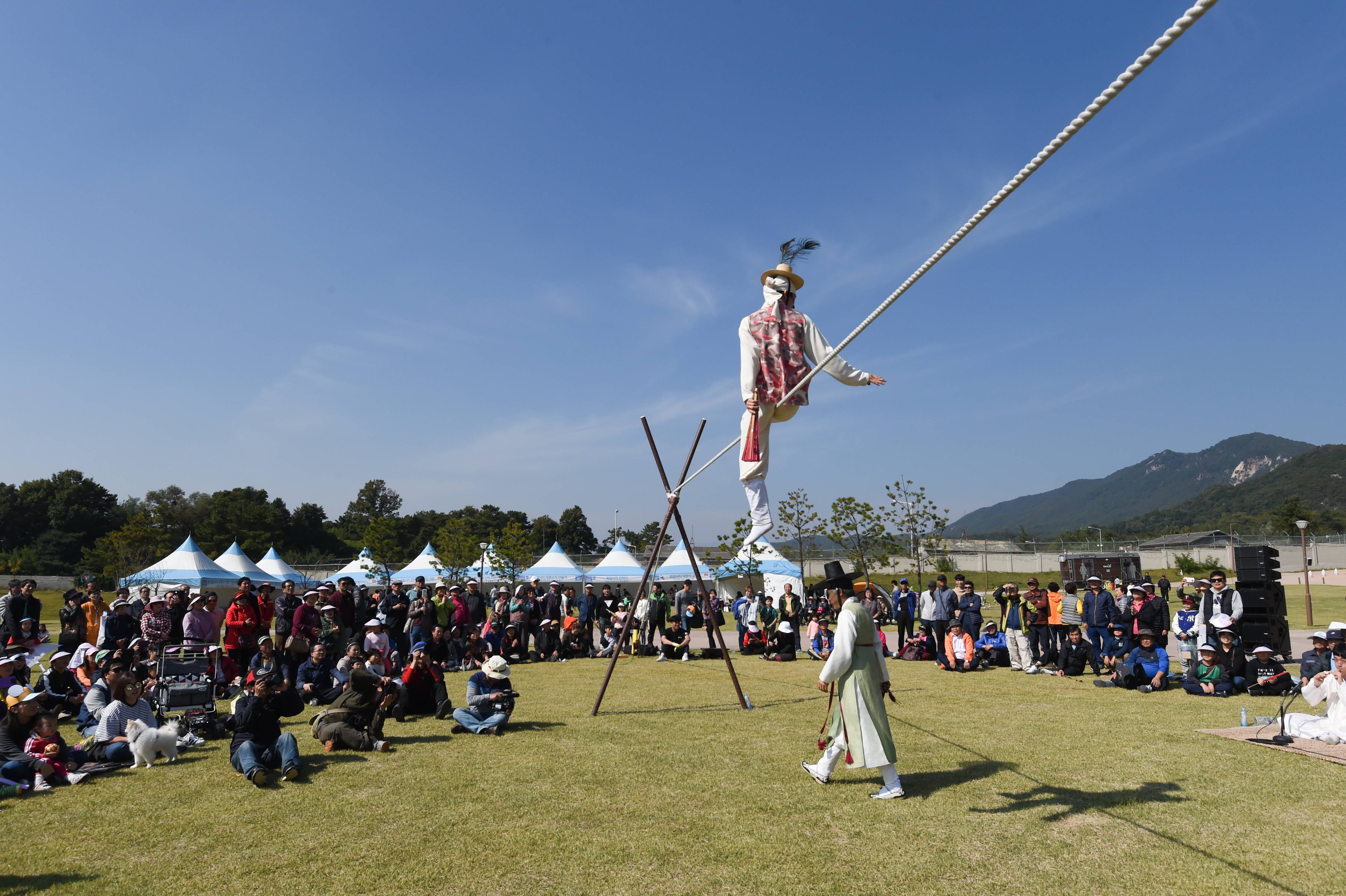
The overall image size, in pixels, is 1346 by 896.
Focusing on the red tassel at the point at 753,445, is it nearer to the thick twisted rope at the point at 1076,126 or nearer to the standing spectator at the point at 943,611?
the thick twisted rope at the point at 1076,126

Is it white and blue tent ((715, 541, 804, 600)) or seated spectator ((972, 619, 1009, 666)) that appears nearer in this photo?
seated spectator ((972, 619, 1009, 666))

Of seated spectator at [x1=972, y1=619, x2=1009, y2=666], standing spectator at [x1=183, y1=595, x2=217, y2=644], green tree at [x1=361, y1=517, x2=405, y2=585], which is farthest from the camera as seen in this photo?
green tree at [x1=361, y1=517, x2=405, y2=585]

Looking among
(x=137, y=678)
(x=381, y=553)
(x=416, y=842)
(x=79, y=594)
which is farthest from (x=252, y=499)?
(x=416, y=842)

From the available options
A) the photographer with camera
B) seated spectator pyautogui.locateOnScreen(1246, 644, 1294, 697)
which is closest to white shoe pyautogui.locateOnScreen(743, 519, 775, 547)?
the photographer with camera

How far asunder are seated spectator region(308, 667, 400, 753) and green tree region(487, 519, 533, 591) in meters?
23.2

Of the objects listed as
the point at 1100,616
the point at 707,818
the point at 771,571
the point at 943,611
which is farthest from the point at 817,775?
the point at 771,571

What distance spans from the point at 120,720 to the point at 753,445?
6.52m

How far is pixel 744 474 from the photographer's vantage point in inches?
243

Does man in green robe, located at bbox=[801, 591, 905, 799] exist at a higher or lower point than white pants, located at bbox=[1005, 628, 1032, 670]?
higher

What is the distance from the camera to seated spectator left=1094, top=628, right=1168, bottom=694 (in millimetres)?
11320

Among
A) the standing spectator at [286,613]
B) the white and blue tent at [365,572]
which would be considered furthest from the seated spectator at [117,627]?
the white and blue tent at [365,572]

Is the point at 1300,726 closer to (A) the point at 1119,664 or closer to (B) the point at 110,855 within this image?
(A) the point at 1119,664

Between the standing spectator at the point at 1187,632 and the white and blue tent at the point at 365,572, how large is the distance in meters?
26.5

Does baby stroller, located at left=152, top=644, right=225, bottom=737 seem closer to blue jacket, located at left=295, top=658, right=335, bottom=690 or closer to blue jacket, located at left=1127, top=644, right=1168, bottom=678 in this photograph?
blue jacket, located at left=295, top=658, right=335, bottom=690
